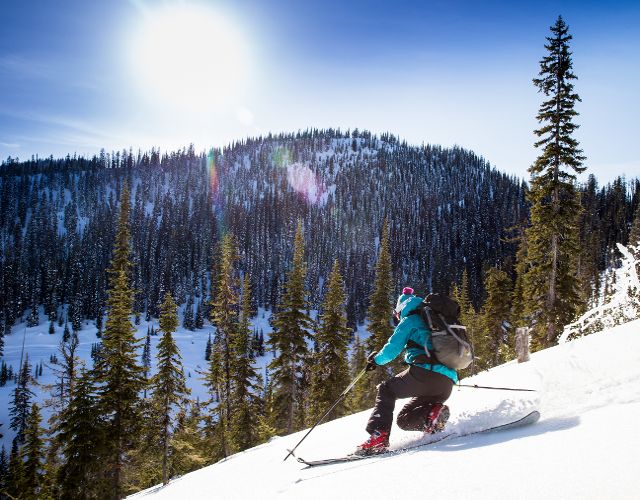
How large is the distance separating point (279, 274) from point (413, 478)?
140381 mm

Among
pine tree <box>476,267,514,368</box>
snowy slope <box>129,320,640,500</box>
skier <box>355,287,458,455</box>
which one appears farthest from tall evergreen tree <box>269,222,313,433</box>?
skier <box>355,287,458,455</box>

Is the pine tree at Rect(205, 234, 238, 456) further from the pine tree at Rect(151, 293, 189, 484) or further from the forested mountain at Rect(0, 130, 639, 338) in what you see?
the forested mountain at Rect(0, 130, 639, 338)

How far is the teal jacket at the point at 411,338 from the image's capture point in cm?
467

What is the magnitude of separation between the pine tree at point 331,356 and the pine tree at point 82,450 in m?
12.8

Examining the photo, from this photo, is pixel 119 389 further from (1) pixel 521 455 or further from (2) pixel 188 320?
(2) pixel 188 320

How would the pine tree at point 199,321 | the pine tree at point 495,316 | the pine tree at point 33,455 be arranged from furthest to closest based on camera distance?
the pine tree at point 199,321 → the pine tree at point 495,316 → the pine tree at point 33,455

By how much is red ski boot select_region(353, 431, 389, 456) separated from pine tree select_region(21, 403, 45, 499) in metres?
27.0

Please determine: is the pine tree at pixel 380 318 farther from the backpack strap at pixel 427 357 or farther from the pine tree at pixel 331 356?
the backpack strap at pixel 427 357

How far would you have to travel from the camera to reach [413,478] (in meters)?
3.30

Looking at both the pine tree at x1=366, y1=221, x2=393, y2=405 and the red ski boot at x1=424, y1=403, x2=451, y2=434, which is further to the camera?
the pine tree at x1=366, y1=221, x2=393, y2=405

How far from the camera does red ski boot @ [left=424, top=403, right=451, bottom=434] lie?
4.68 metres

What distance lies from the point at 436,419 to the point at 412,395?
39 centimetres

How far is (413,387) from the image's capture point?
469 cm

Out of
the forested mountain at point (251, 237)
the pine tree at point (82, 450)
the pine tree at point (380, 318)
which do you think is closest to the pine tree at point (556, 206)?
the pine tree at point (380, 318)
